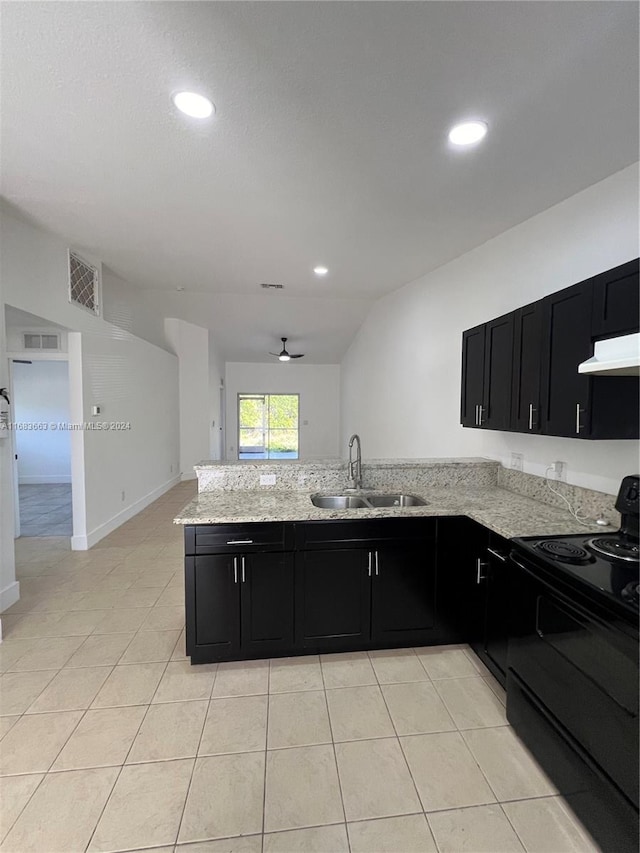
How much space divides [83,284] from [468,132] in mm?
3653

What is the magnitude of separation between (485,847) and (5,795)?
5.97 ft

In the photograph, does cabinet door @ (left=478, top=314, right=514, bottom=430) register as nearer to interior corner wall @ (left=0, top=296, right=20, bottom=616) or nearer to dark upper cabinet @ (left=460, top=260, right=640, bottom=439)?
dark upper cabinet @ (left=460, top=260, right=640, bottom=439)

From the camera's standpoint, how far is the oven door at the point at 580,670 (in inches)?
49.5

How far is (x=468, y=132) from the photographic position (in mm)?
1927

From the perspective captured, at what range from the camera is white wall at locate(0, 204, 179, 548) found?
121 inches

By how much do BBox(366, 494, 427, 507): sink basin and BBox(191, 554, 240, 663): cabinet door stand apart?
1086 millimetres

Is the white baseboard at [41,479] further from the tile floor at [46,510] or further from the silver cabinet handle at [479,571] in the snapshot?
the silver cabinet handle at [479,571]

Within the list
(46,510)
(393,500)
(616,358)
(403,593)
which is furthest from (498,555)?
(46,510)

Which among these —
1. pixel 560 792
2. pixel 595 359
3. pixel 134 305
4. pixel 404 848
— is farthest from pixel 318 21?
pixel 134 305

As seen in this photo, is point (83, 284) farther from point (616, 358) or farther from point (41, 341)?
point (616, 358)

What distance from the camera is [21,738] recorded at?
1.82 meters

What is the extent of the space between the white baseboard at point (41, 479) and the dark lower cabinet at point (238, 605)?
657 centimetres

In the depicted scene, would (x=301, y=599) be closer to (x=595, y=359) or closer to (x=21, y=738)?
(x=21, y=738)

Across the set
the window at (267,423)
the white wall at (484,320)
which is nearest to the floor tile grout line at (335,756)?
the white wall at (484,320)
